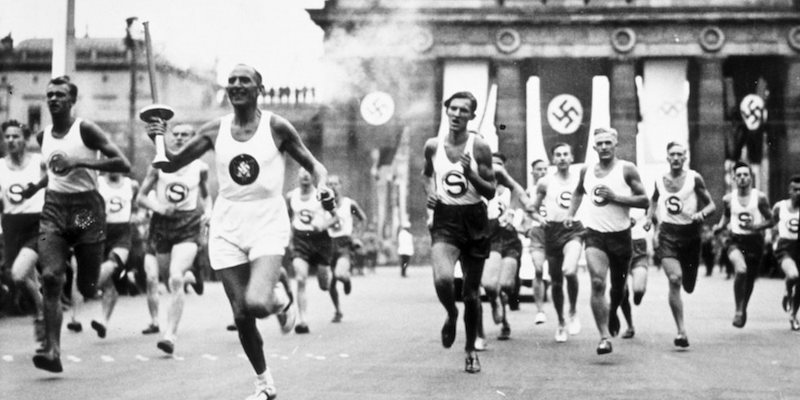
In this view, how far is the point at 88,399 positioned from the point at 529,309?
11862 mm

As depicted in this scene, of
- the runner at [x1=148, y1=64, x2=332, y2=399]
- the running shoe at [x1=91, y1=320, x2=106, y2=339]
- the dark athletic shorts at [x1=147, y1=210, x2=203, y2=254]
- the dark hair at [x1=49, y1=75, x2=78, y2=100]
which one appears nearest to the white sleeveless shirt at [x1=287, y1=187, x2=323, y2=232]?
the dark athletic shorts at [x1=147, y1=210, x2=203, y2=254]

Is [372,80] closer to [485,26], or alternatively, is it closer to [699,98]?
[485,26]

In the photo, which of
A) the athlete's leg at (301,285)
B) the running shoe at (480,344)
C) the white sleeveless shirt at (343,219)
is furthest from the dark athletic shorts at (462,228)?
the white sleeveless shirt at (343,219)

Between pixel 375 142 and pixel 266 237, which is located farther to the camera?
pixel 375 142

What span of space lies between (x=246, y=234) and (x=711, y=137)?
41.4m

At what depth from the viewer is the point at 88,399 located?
302 inches

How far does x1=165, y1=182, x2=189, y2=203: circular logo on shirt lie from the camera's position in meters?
12.3

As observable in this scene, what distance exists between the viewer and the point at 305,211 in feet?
49.4

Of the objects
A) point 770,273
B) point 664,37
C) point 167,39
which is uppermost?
point 664,37

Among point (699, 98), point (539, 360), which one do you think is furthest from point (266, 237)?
point (699, 98)

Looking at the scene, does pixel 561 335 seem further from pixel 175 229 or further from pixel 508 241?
pixel 175 229

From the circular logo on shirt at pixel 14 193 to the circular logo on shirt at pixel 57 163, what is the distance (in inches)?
86.6

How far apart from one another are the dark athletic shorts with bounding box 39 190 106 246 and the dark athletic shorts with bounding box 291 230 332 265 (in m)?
5.67

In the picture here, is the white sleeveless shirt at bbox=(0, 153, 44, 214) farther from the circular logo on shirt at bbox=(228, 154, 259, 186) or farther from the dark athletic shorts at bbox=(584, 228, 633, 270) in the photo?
the dark athletic shorts at bbox=(584, 228, 633, 270)
